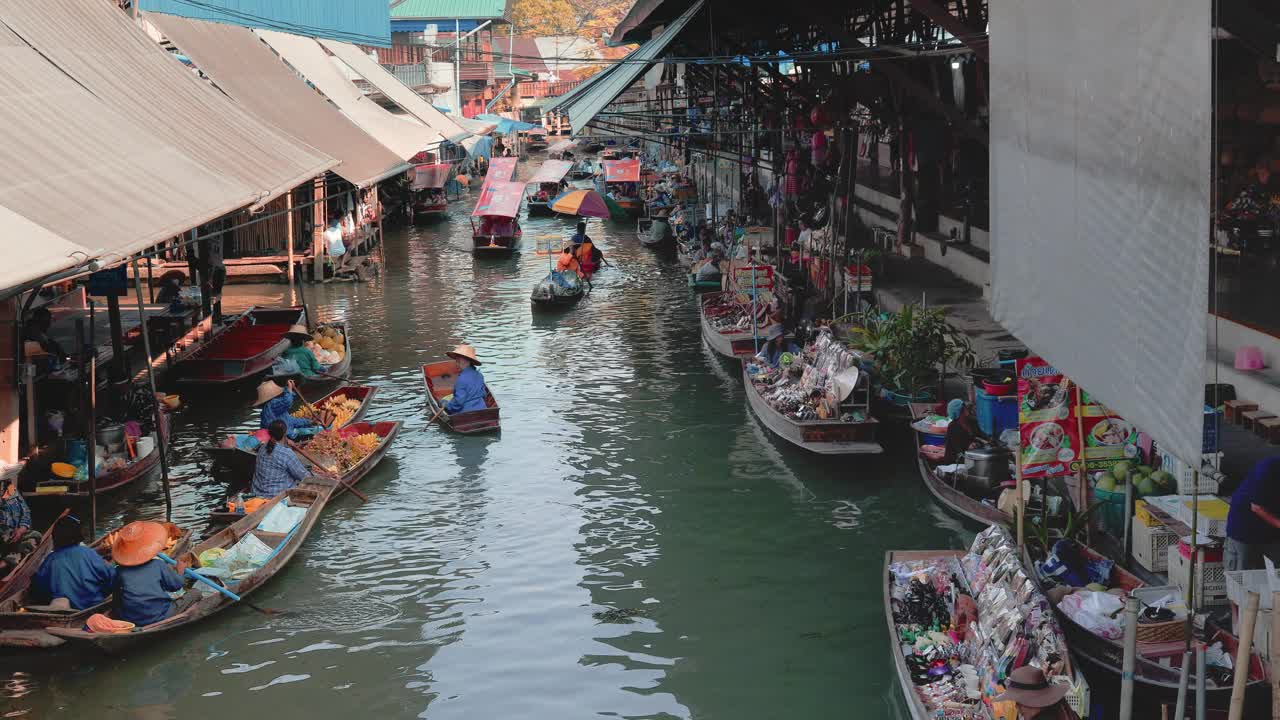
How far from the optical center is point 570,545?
12586 mm

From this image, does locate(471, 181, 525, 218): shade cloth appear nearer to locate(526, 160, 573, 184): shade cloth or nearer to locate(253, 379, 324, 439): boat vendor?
locate(526, 160, 573, 184): shade cloth

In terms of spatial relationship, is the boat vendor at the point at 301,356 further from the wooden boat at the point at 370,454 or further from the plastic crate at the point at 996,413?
the plastic crate at the point at 996,413

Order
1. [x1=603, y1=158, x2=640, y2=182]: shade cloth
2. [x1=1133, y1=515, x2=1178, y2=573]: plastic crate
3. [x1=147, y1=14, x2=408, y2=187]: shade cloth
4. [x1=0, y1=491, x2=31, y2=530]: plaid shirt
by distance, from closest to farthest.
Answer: [x1=1133, y1=515, x2=1178, y2=573]: plastic crate
[x1=0, y1=491, x2=31, y2=530]: plaid shirt
[x1=147, y1=14, x2=408, y2=187]: shade cloth
[x1=603, y1=158, x2=640, y2=182]: shade cloth

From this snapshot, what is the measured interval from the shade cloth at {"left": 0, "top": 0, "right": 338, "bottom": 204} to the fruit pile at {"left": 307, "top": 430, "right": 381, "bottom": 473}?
9.78ft

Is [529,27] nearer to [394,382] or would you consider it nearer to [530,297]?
[530,297]

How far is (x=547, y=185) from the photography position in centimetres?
4766

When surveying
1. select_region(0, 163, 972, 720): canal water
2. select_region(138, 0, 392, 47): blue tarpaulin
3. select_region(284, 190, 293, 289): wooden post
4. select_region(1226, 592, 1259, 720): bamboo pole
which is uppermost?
select_region(138, 0, 392, 47): blue tarpaulin

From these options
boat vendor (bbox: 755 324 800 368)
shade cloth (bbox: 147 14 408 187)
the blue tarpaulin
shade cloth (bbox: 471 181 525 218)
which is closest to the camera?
boat vendor (bbox: 755 324 800 368)

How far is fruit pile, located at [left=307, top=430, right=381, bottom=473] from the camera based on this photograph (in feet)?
45.9

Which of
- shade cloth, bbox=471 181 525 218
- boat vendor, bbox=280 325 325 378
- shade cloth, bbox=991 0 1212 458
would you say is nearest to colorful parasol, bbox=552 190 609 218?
shade cloth, bbox=471 181 525 218

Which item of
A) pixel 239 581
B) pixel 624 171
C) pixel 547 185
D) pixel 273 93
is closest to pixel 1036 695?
pixel 239 581

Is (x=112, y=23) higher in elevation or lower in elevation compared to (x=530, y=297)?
higher

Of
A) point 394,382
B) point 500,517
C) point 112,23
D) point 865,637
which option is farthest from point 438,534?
point 112,23

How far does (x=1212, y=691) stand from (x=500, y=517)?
8.02 m
